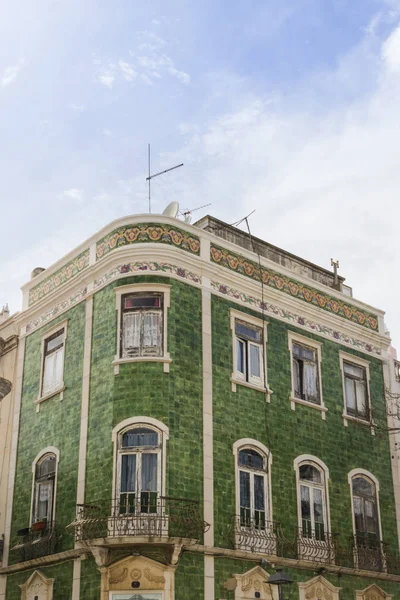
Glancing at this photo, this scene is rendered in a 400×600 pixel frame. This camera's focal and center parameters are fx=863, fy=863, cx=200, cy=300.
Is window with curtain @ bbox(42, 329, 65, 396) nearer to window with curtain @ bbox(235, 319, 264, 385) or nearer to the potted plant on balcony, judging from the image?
the potted plant on balcony

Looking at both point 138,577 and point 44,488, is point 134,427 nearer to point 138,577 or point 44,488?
point 138,577

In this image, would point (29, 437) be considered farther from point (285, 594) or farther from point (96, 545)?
point (285, 594)

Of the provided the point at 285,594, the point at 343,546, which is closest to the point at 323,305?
the point at 343,546

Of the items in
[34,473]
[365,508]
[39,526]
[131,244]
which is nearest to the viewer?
[39,526]

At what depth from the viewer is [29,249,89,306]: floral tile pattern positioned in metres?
24.5

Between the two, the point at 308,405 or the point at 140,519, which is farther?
the point at 308,405

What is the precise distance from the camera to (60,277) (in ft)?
83.1

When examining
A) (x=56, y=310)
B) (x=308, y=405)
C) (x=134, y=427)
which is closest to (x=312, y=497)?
(x=308, y=405)

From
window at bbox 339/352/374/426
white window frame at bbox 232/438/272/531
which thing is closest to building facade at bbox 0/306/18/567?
white window frame at bbox 232/438/272/531

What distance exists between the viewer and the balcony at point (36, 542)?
853 inches

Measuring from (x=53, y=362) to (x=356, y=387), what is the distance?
370 inches

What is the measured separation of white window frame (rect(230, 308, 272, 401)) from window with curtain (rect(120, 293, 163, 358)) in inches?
94.9

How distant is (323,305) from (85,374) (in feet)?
26.9

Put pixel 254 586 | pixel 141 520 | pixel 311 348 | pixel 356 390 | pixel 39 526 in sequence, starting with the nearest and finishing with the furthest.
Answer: pixel 141 520
pixel 254 586
pixel 39 526
pixel 311 348
pixel 356 390
